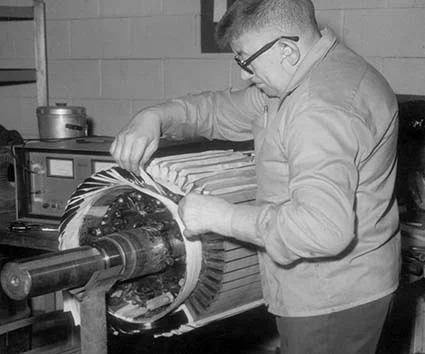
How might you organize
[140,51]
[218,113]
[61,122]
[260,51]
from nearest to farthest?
[260,51]
[218,113]
[61,122]
[140,51]

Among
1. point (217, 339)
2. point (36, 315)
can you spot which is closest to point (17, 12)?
point (36, 315)

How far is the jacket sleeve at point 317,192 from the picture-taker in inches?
53.1

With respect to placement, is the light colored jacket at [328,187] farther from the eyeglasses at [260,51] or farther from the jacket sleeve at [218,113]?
the jacket sleeve at [218,113]

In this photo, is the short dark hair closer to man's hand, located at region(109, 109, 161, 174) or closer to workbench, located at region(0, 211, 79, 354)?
man's hand, located at region(109, 109, 161, 174)

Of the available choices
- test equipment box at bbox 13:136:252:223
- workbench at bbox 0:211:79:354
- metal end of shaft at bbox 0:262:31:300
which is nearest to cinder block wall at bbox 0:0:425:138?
test equipment box at bbox 13:136:252:223

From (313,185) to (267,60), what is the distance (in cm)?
36

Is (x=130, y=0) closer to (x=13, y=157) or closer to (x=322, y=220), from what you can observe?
(x=13, y=157)

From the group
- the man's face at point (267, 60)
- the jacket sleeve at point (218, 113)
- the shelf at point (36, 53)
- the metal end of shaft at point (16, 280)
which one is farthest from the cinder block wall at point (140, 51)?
the metal end of shaft at point (16, 280)

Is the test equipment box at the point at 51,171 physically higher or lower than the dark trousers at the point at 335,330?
higher

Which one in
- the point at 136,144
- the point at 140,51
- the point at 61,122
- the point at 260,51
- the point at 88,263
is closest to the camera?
the point at 88,263

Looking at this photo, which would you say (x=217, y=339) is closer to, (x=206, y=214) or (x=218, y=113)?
(x=218, y=113)

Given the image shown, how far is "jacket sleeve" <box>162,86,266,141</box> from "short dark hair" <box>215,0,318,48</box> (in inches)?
16.0

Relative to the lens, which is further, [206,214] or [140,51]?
[140,51]

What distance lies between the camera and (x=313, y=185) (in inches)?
53.1
